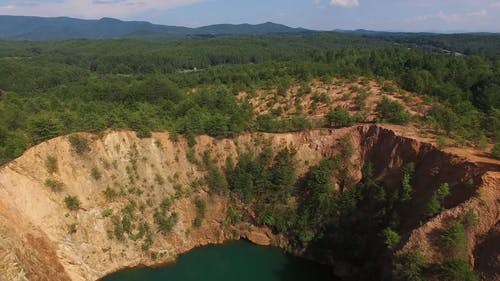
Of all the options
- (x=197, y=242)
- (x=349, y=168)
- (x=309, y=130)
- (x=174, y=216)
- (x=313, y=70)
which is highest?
(x=313, y=70)

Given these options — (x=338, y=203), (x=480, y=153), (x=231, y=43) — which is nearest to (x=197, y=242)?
(x=338, y=203)

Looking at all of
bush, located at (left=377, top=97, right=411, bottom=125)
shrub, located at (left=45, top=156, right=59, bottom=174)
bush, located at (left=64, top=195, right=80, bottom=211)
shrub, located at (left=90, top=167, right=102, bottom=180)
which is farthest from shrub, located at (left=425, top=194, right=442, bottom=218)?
shrub, located at (left=45, top=156, right=59, bottom=174)

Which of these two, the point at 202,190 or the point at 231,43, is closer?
the point at 202,190

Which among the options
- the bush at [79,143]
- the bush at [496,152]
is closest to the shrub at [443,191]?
the bush at [496,152]

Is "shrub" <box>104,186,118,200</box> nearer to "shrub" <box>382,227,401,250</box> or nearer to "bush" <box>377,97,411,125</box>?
"shrub" <box>382,227,401,250</box>

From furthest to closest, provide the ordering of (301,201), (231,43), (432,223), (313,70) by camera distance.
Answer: (231,43) < (313,70) < (301,201) < (432,223)

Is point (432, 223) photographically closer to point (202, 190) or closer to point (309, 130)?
point (309, 130)

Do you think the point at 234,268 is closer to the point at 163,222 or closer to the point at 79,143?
the point at 163,222
